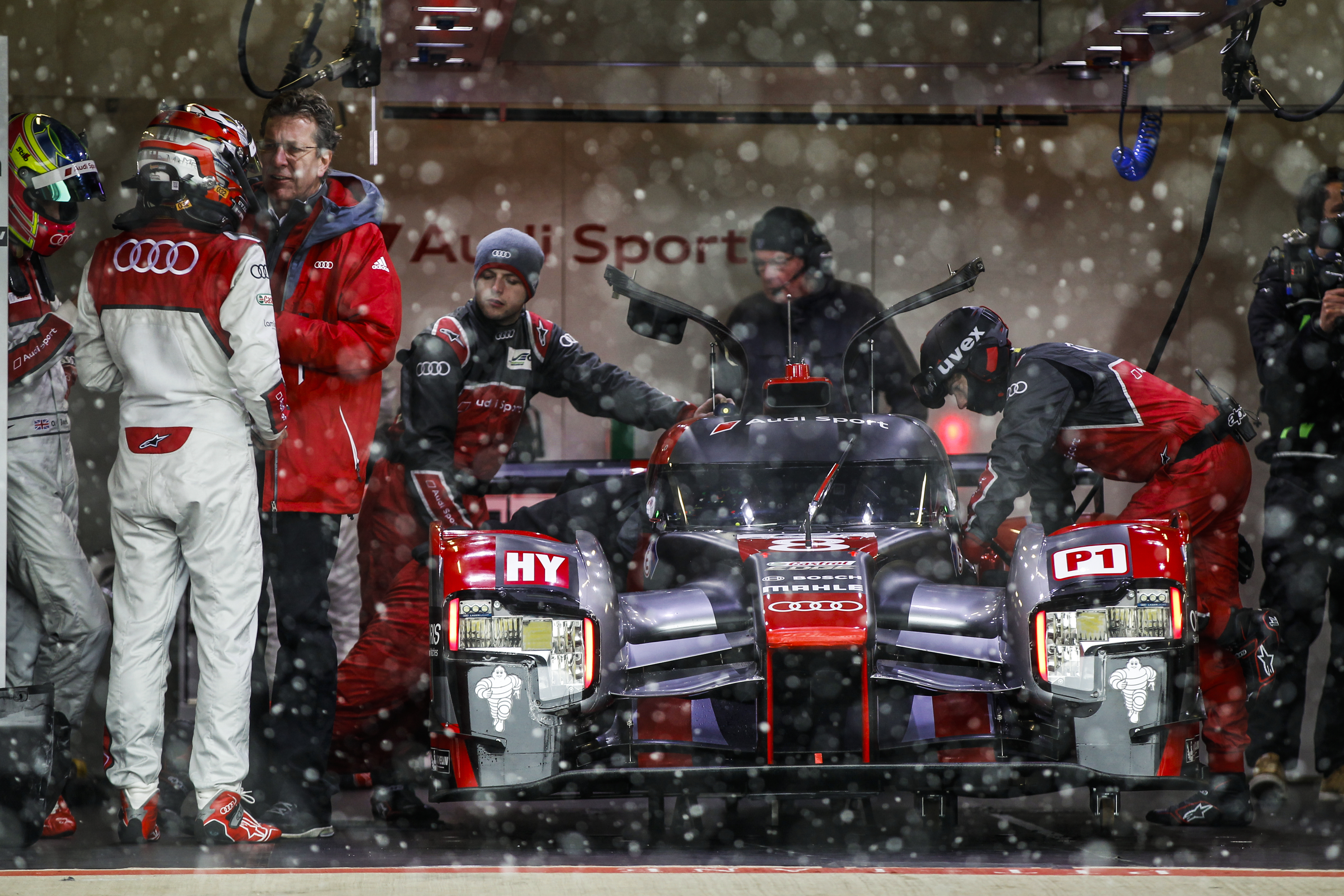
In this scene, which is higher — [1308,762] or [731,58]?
[731,58]

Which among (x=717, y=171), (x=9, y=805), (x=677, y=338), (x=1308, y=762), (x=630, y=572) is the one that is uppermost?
(x=717, y=171)

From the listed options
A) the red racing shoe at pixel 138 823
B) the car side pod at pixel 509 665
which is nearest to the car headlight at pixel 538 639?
the car side pod at pixel 509 665

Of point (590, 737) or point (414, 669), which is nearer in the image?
point (590, 737)

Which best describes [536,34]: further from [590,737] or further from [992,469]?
[590,737]

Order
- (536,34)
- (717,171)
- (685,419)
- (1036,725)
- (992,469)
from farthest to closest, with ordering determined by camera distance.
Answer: (717,171)
(536,34)
(685,419)
(992,469)
(1036,725)

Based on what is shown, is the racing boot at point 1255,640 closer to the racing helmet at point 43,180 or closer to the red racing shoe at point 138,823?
the red racing shoe at point 138,823

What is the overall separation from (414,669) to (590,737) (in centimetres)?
142

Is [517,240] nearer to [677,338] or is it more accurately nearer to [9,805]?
[677,338]

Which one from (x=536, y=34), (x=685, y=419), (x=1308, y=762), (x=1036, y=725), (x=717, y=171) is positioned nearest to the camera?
(x=1036, y=725)

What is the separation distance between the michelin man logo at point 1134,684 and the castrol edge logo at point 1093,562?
0.77ft

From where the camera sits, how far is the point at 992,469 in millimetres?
4734

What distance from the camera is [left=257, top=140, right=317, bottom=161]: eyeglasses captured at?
4.67 m

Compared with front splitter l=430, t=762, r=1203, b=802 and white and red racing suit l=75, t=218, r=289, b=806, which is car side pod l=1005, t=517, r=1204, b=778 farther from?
white and red racing suit l=75, t=218, r=289, b=806

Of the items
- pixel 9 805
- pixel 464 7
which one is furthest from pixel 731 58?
pixel 9 805
